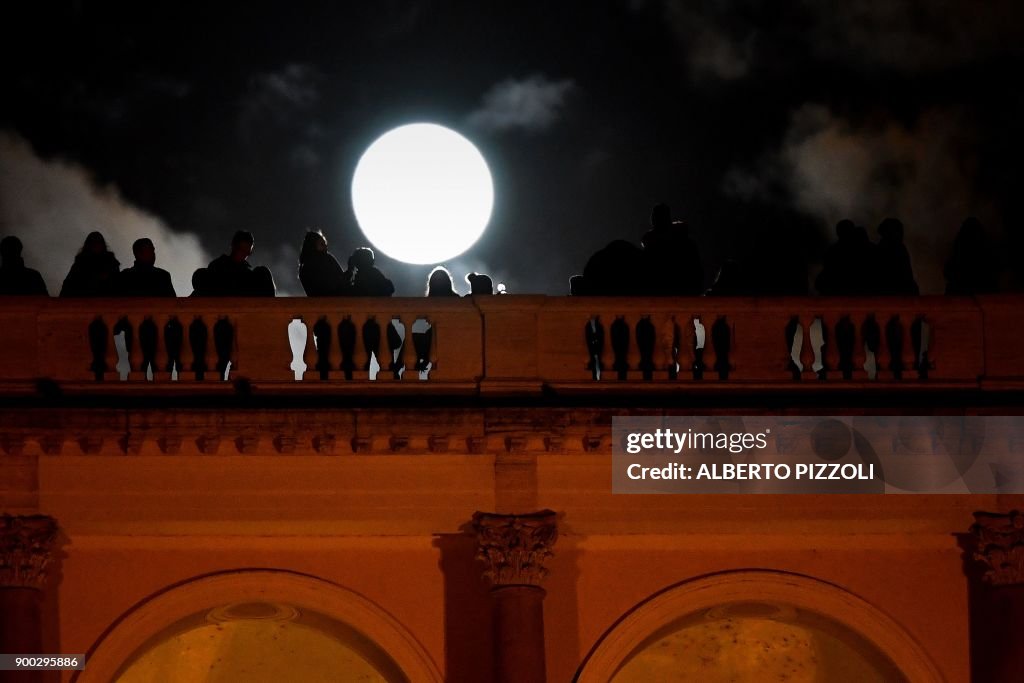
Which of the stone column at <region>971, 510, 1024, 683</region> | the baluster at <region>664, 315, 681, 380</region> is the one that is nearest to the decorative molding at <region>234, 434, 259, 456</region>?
the baluster at <region>664, 315, 681, 380</region>

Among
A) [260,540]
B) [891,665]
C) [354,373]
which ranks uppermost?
[354,373]

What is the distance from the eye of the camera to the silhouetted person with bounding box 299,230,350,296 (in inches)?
782

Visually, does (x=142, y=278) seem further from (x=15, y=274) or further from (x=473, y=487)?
(x=473, y=487)

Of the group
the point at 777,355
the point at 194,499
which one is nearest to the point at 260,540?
the point at 194,499

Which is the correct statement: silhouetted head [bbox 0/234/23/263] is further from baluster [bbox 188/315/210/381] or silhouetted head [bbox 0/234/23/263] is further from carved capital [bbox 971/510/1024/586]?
carved capital [bbox 971/510/1024/586]

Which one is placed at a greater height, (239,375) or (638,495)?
(239,375)

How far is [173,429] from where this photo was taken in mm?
18672

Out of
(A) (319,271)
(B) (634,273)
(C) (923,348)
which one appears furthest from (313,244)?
(C) (923,348)

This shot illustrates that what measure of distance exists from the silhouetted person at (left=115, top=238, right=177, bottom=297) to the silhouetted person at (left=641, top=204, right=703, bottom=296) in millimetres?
5011

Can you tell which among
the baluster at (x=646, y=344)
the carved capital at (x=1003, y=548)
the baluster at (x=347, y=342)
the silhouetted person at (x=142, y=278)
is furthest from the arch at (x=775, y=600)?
the silhouetted person at (x=142, y=278)

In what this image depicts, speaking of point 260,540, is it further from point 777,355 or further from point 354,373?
point 777,355

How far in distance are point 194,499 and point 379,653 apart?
2418 mm

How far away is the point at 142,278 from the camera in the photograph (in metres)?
19.9

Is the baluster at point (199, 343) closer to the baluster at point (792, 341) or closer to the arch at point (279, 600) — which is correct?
the arch at point (279, 600)
